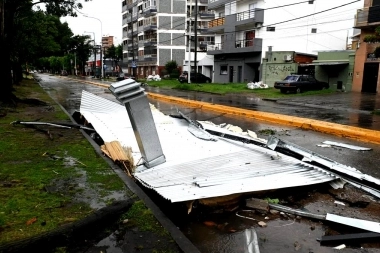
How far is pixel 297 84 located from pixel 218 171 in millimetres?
23930

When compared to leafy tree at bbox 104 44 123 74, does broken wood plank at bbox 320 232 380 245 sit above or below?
below

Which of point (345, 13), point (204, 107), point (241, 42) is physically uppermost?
point (345, 13)

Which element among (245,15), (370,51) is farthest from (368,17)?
(245,15)

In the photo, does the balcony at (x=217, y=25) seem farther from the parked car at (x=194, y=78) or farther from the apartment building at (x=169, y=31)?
the apartment building at (x=169, y=31)

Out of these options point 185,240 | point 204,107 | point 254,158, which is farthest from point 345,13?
point 185,240

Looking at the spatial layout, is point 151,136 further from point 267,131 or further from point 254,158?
point 267,131

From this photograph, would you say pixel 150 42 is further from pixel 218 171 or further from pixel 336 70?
pixel 218 171

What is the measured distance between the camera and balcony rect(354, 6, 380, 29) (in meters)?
25.9

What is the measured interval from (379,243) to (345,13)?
4227 cm

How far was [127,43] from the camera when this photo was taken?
82.4 metres

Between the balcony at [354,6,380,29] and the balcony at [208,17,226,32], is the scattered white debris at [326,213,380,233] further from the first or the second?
the balcony at [208,17,226,32]

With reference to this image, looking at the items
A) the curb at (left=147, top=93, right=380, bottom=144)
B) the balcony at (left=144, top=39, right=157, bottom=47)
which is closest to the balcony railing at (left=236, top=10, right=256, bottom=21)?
the balcony at (left=144, top=39, right=157, bottom=47)

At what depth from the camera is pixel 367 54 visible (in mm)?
27422

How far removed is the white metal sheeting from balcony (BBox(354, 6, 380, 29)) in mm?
24609
